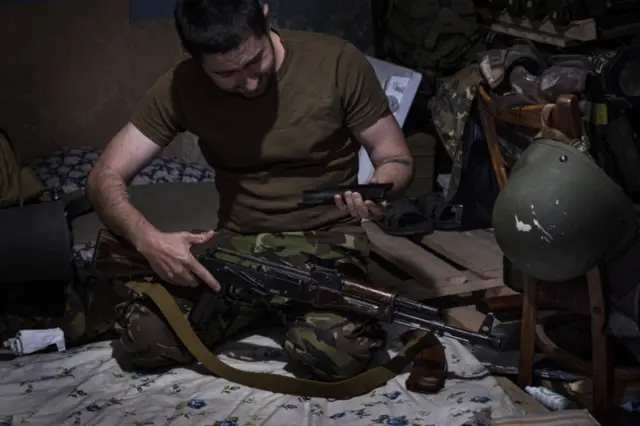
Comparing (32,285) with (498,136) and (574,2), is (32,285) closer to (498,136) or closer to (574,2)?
(498,136)

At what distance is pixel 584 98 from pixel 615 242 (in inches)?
18.3

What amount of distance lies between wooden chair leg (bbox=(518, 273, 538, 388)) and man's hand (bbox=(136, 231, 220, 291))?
0.61m

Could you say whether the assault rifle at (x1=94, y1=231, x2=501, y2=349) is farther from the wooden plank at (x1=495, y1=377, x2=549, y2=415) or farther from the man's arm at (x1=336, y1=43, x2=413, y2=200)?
the man's arm at (x1=336, y1=43, x2=413, y2=200)

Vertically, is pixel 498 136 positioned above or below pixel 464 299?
above

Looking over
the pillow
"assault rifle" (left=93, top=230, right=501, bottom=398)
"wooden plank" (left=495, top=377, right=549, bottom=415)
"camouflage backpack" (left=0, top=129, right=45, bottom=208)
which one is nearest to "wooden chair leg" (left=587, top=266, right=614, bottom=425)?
"wooden plank" (left=495, top=377, right=549, bottom=415)

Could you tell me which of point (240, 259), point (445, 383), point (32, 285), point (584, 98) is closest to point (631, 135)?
point (584, 98)

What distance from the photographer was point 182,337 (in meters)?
1.76

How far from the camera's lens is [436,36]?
3.01 meters

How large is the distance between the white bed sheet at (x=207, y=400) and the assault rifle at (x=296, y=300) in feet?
0.09

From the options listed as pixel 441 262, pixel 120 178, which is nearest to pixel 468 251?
pixel 441 262

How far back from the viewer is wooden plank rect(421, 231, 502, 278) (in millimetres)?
2303

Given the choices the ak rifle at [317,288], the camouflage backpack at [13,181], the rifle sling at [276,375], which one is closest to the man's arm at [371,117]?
the ak rifle at [317,288]

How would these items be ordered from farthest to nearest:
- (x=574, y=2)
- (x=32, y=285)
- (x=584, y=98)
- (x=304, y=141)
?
(x=574, y=2) < (x=32, y=285) < (x=304, y=141) < (x=584, y=98)

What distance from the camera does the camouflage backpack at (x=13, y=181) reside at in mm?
2332
